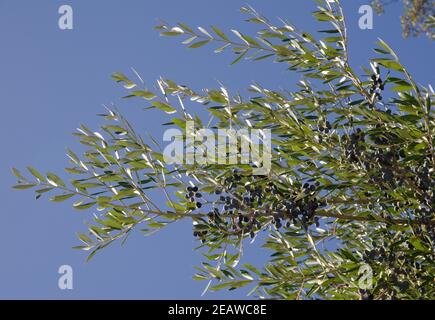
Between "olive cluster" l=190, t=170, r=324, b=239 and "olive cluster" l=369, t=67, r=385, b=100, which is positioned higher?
"olive cluster" l=369, t=67, r=385, b=100

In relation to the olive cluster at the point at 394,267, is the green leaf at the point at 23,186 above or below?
above

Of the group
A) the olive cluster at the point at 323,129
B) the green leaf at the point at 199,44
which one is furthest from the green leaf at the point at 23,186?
the olive cluster at the point at 323,129

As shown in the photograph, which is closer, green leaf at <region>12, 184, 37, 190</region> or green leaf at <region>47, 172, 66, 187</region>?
green leaf at <region>47, 172, 66, 187</region>

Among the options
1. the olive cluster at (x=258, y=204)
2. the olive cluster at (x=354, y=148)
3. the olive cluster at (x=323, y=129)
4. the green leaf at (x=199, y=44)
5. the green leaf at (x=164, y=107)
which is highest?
the green leaf at (x=199, y=44)

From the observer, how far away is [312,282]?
17.4ft

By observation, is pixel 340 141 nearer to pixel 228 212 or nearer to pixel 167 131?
pixel 228 212

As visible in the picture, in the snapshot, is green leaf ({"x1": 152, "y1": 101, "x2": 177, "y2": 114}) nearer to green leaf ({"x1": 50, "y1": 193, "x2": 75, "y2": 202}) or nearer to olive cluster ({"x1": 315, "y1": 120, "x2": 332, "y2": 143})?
green leaf ({"x1": 50, "y1": 193, "x2": 75, "y2": 202})

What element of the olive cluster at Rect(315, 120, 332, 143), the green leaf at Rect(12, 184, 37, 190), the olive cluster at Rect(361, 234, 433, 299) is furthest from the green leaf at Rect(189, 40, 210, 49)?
the olive cluster at Rect(361, 234, 433, 299)

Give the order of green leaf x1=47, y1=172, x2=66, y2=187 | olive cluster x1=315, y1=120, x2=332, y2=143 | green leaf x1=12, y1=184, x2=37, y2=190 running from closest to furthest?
olive cluster x1=315, y1=120, x2=332, y2=143 → green leaf x1=47, y1=172, x2=66, y2=187 → green leaf x1=12, y1=184, x2=37, y2=190

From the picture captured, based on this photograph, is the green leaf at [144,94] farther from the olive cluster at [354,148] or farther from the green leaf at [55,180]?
the olive cluster at [354,148]

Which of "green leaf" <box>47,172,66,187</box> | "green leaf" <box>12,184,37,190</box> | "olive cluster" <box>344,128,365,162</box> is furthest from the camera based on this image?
"green leaf" <box>12,184,37,190</box>

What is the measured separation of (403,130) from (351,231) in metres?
1.78
